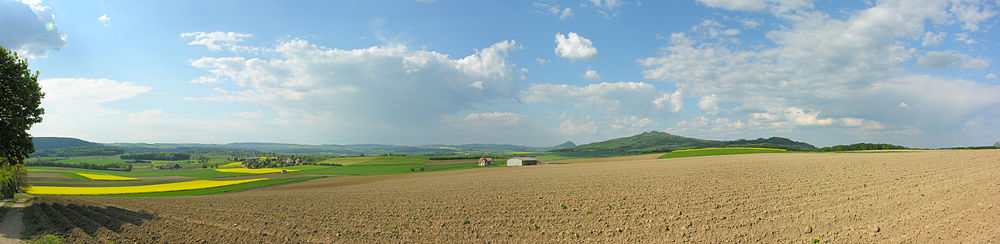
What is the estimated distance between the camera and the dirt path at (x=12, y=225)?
582 inches

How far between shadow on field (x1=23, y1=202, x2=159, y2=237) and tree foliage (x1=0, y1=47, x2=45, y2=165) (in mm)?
3516

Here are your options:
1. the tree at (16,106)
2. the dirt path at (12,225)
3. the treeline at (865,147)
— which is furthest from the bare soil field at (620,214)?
the treeline at (865,147)

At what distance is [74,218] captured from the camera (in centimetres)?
1889

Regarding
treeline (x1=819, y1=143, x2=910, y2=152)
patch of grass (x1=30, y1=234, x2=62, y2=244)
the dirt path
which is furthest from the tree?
treeline (x1=819, y1=143, x2=910, y2=152)

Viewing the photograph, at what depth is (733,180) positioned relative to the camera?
83.1 feet

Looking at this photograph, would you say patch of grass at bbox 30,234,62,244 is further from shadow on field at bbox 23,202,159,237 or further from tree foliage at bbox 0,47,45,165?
tree foliage at bbox 0,47,45,165

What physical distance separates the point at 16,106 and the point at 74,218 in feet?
24.2

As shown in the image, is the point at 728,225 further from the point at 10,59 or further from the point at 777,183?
the point at 10,59

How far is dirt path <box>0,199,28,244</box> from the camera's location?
1479 cm

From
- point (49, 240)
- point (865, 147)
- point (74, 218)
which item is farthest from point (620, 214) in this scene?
point (865, 147)

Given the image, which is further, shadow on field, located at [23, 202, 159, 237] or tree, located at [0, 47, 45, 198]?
tree, located at [0, 47, 45, 198]

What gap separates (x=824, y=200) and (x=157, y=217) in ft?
106

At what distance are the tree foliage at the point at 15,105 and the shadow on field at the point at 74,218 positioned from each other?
3516 millimetres

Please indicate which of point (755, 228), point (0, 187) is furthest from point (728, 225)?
point (0, 187)
